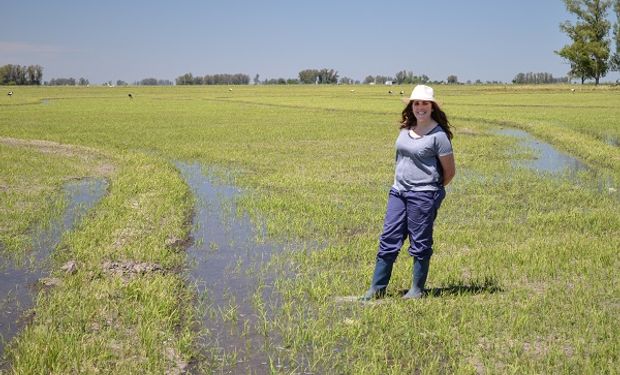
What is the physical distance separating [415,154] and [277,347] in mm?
1972

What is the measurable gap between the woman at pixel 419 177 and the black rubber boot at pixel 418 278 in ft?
0.03

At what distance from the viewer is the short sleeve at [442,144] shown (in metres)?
5.32

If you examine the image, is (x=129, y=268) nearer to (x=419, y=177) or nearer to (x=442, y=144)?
(x=419, y=177)

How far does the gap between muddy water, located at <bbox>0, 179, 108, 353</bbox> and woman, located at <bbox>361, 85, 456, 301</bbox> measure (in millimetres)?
3206

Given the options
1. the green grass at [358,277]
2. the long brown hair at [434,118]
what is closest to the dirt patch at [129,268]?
the green grass at [358,277]

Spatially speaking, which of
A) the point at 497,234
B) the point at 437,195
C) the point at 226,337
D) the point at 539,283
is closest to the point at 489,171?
the point at 497,234

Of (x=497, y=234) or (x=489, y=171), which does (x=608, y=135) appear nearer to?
(x=489, y=171)

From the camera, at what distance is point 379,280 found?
5699 millimetres

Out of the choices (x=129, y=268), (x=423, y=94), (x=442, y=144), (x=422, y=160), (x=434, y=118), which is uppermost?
(x=423, y=94)

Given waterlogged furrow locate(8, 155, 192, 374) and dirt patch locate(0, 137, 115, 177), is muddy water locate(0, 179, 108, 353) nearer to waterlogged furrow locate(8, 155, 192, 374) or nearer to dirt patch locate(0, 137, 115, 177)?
waterlogged furrow locate(8, 155, 192, 374)

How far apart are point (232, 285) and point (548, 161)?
1274 centimetres

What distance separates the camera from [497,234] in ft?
27.9

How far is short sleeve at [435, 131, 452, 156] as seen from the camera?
17.4 ft

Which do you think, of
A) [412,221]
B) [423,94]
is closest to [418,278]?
[412,221]
